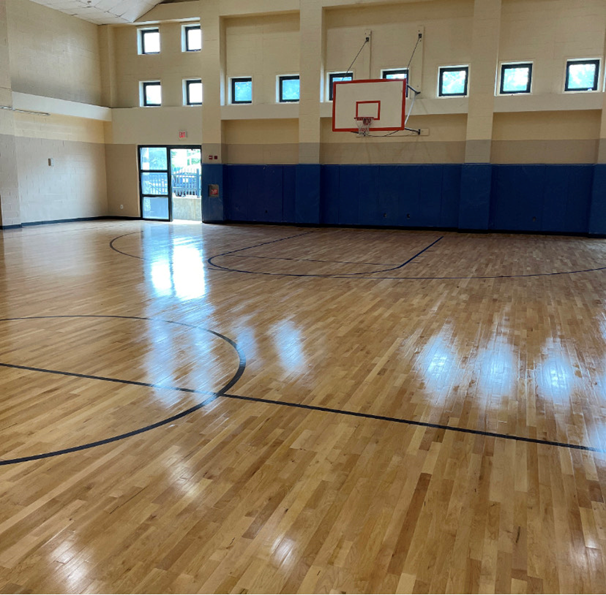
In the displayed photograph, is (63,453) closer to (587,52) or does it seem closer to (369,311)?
(369,311)

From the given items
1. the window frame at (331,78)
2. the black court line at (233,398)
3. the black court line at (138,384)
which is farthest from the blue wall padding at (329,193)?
the black court line at (233,398)

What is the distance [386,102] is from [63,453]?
14048mm

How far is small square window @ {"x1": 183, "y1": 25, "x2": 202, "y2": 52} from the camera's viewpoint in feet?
60.7

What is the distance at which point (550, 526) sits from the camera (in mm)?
2633

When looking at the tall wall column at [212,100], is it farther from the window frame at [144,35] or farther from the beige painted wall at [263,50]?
the window frame at [144,35]

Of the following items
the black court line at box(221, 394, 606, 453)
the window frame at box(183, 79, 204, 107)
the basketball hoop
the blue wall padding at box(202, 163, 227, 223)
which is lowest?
the black court line at box(221, 394, 606, 453)

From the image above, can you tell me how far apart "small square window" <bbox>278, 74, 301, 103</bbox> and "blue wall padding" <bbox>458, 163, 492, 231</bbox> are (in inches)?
215

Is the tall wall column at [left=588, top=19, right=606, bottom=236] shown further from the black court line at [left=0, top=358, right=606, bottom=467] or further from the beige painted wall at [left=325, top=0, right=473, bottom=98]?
the black court line at [left=0, top=358, right=606, bottom=467]

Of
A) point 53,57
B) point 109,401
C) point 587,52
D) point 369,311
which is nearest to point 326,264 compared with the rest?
point 369,311

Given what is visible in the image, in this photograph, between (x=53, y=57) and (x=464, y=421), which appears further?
(x=53, y=57)

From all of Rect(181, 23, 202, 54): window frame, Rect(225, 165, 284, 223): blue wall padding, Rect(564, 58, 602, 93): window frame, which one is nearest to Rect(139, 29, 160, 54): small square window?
Rect(181, 23, 202, 54): window frame

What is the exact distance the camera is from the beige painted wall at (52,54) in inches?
631

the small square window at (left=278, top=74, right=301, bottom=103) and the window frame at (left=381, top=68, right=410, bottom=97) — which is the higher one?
the window frame at (left=381, top=68, right=410, bottom=97)

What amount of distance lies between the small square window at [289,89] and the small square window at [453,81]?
421 centimetres
